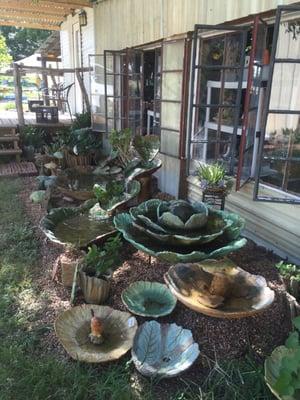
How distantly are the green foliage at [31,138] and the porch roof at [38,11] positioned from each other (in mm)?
2486

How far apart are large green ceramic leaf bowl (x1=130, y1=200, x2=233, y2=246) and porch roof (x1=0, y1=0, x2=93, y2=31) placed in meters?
5.85

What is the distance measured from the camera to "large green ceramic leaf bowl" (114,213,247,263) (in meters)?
2.10

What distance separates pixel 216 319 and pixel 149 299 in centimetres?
47

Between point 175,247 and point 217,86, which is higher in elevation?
point 217,86

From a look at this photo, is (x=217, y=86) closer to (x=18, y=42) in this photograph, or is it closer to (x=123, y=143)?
(x=123, y=143)

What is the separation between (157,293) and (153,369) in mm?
590

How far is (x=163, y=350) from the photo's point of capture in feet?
6.72

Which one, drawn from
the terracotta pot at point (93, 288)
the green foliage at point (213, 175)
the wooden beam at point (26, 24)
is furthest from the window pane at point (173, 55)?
the wooden beam at point (26, 24)

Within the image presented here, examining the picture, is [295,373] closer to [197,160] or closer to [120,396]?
[120,396]

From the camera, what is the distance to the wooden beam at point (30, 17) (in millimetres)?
8459

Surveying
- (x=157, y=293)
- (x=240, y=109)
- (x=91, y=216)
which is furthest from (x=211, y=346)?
(x=240, y=109)

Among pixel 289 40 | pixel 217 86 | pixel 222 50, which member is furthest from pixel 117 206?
pixel 289 40

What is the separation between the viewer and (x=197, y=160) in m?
4.08

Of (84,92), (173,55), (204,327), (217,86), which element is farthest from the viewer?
(84,92)
